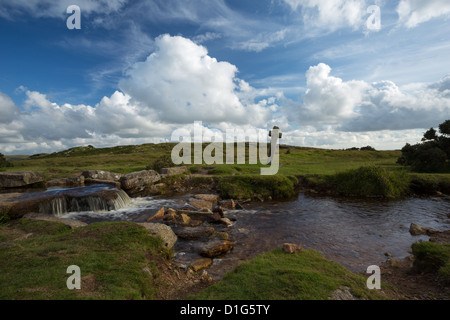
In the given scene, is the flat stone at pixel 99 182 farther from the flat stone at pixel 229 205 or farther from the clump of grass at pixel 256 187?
the flat stone at pixel 229 205

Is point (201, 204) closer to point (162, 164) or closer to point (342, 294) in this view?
point (342, 294)

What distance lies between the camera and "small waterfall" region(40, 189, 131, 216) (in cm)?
1748

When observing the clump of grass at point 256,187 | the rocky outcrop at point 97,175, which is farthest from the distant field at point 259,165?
the rocky outcrop at point 97,175

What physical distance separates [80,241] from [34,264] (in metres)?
1.95

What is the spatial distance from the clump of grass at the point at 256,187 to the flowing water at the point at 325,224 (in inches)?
76.9

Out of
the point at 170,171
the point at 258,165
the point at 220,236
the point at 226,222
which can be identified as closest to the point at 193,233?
the point at 220,236

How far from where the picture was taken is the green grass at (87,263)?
594 cm

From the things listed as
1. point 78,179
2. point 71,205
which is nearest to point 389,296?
point 71,205

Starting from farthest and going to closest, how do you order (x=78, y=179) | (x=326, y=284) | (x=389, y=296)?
(x=78, y=179) < (x=389, y=296) < (x=326, y=284)

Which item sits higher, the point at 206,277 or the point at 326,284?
the point at 326,284

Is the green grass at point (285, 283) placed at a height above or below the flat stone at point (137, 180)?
below
